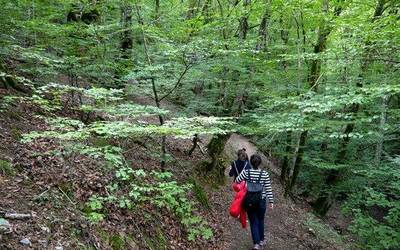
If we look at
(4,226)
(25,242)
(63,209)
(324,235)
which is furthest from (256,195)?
(324,235)

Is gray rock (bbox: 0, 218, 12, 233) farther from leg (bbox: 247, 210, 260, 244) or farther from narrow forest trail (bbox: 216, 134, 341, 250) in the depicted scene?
narrow forest trail (bbox: 216, 134, 341, 250)

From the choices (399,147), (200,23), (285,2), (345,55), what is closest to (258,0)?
(285,2)

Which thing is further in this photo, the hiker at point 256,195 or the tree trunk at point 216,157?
the tree trunk at point 216,157

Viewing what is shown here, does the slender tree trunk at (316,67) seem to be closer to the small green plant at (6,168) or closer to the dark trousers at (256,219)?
the dark trousers at (256,219)

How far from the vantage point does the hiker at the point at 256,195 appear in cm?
699

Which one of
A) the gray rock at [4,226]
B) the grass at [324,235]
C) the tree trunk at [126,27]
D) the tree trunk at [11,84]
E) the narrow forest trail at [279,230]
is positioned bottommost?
the grass at [324,235]

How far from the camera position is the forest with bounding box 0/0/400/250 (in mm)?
5352

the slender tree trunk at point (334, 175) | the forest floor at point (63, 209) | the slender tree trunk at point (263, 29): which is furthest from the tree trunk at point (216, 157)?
the slender tree trunk at point (334, 175)

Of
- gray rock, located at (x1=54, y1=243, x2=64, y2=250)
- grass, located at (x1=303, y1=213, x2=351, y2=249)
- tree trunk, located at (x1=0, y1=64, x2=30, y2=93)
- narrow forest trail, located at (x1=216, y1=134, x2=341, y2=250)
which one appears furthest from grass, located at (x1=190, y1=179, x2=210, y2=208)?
tree trunk, located at (x1=0, y1=64, x2=30, y2=93)

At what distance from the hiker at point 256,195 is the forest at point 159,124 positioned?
908mm

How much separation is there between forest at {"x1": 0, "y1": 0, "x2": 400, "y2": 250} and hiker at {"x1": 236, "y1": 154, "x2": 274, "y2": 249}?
91 cm

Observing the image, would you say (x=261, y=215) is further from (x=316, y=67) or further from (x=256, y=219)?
(x=316, y=67)

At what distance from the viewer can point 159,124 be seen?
10891mm

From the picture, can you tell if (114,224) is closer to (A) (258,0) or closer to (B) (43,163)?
(B) (43,163)
